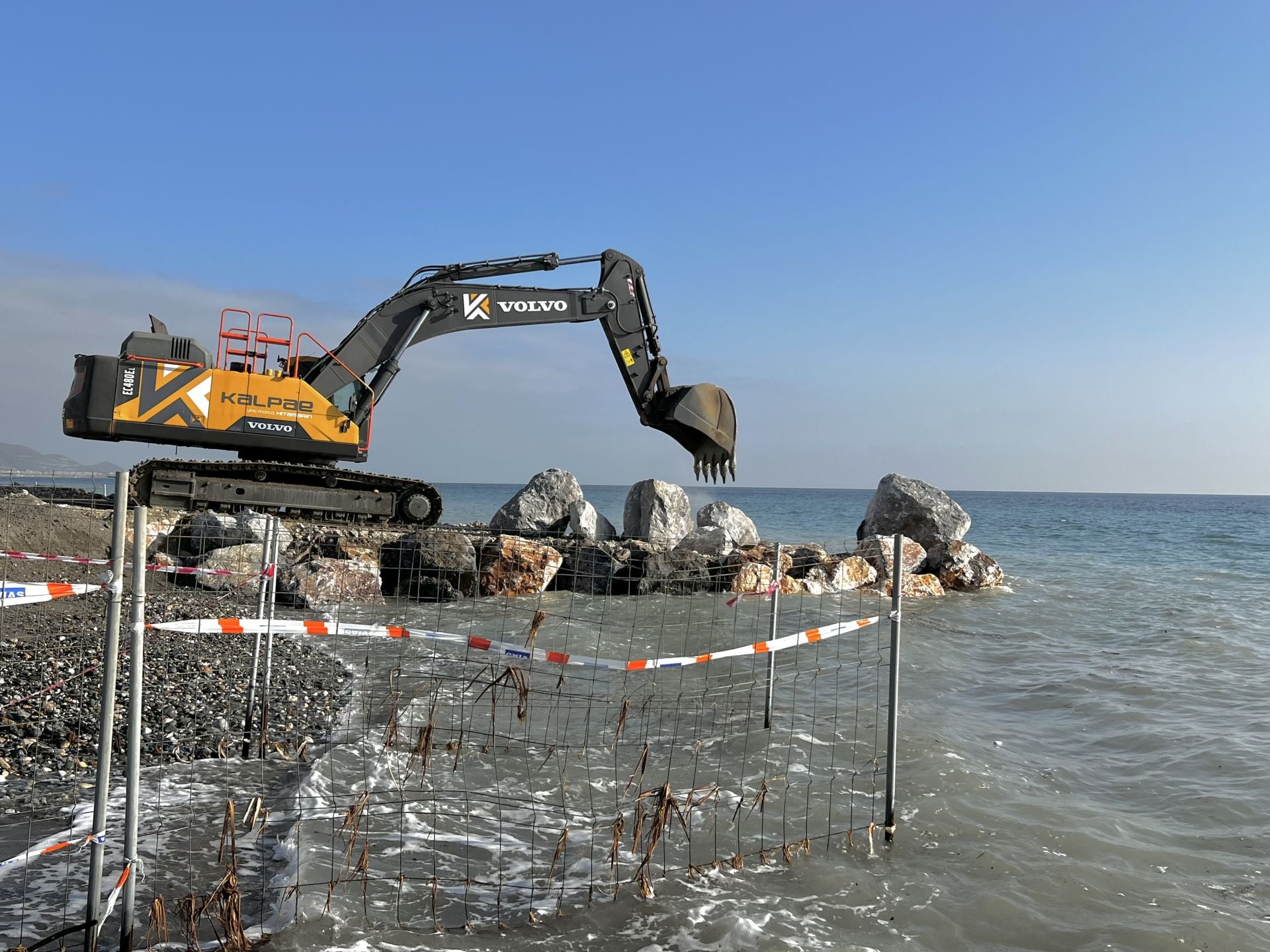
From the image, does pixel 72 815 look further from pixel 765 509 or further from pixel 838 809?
pixel 765 509

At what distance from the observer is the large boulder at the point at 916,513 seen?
703 inches

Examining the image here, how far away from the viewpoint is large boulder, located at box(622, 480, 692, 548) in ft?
63.5

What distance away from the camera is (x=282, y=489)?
13508 mm

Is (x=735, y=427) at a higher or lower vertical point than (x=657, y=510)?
higher

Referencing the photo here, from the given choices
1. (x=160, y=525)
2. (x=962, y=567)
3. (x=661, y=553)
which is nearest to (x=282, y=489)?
(x=160, y=525)

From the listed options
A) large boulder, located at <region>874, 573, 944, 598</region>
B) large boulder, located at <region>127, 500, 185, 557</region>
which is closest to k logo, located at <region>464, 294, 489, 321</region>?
large boulder, located at <region>127, 500, 185, 557</region>

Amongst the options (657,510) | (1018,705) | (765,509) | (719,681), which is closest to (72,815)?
(719,681)

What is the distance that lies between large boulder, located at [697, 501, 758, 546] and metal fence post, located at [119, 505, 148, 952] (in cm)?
1512

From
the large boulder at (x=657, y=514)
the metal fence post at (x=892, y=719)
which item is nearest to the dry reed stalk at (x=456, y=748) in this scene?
the metal fence post at (x=892, y=719)

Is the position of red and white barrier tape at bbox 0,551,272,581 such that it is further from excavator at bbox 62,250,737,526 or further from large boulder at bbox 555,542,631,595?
large boulder at bbox 555,542,631,595

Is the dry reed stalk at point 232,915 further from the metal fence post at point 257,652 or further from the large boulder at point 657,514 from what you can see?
the large boulder at point 657,514

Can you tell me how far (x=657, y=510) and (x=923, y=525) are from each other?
18.5 ft

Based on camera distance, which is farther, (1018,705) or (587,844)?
(1018,705)

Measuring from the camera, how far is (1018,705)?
8.30 metres
